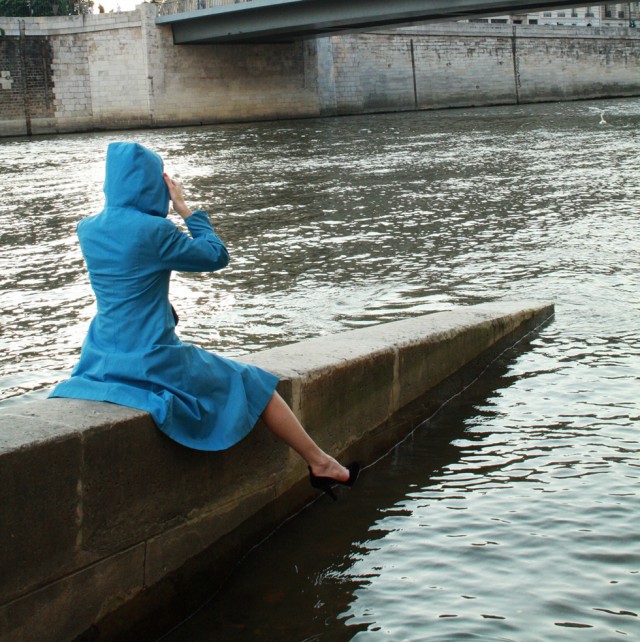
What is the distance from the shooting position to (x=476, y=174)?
17.3 meters

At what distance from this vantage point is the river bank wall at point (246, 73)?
4041cm

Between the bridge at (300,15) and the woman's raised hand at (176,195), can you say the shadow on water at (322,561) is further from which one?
the bridge at (300,15)

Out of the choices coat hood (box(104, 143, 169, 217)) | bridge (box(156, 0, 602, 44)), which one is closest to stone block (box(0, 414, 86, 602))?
coat hood (box(104, 143, 169, 217))

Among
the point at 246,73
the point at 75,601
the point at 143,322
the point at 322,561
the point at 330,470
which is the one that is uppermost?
the point at 246,73

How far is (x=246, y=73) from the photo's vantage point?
144ft

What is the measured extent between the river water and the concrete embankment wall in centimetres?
16

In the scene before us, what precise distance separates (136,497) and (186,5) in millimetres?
38063

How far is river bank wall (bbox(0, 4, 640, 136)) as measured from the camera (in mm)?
40406

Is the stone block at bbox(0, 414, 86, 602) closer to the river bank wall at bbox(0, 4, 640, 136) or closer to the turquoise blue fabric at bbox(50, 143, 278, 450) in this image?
the turquoise blue fabric at bbox(50, 143, 278, 450)

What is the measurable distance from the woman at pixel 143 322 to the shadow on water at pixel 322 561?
0.59 m

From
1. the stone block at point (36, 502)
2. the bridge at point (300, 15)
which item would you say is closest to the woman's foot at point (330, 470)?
the stone block at point (36, 502)

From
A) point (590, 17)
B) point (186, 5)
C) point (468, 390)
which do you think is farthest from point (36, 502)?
point (590, 17)

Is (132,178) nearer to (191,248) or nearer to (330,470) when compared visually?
(191,248)

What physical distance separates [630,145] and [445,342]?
56.9 feet
